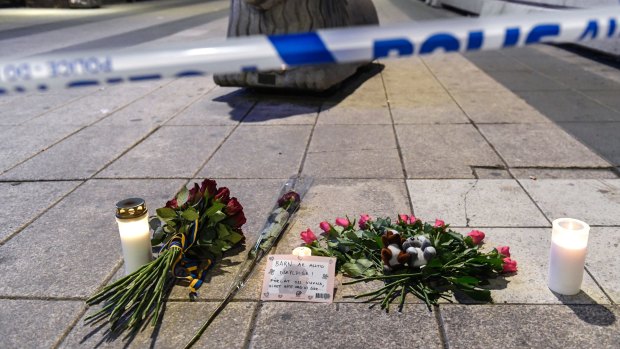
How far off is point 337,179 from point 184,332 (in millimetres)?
2058

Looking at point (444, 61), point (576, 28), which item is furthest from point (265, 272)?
point (444, 61)

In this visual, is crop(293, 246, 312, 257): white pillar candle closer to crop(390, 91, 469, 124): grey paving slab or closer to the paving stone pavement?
the paving stone pavement

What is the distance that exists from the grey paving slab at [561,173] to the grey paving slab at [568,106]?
150cm

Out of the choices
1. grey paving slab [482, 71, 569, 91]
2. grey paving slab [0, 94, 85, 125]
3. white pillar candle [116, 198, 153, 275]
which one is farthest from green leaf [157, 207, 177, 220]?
grey paving slab [482, 71, 569, 91]

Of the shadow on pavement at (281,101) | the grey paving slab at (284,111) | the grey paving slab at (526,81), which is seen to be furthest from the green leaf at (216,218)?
the grey paving slab at (526,81)

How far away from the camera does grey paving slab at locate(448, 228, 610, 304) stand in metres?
2.77

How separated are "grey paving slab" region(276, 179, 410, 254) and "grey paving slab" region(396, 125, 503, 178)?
39cm

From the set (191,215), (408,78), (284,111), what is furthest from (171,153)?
(408,78)

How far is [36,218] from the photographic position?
3.85m

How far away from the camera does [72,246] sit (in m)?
3.44

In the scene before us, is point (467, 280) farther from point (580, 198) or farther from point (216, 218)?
point (580, 198)

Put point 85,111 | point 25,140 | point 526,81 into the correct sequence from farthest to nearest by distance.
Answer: point 526,81
point 85,111
point 25,140

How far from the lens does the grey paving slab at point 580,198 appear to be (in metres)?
3.65

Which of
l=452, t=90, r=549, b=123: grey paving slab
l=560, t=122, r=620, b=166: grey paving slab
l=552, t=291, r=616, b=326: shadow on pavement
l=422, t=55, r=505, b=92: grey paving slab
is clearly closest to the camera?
l=552, t=291, r=616, b=326: shadow on pavement
